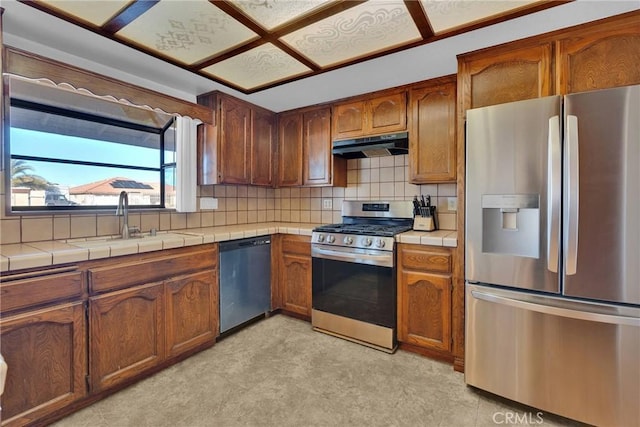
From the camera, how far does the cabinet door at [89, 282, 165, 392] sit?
1.68 meters

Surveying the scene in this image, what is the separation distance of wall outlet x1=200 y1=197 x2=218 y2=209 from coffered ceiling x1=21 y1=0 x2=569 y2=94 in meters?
1.24

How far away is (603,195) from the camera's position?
1414mm

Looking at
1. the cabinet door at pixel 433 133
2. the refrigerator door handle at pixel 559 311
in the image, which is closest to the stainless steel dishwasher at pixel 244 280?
the cabinet door at pixel 433 133

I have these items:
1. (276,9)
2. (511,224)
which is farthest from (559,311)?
(276,9)

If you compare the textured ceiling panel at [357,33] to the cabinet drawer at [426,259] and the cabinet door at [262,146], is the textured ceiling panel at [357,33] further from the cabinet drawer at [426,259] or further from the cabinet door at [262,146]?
the cabinet drawer at [426,259]

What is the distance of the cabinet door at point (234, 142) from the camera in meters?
2.73

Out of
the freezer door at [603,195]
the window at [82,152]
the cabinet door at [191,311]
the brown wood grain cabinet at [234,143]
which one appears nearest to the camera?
the freezer door at [603,195]

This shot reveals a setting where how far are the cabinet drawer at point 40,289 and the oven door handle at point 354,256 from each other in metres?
1.64

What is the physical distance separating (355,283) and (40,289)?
195 cm

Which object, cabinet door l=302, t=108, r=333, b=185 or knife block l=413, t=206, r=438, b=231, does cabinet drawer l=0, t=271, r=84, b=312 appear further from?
knife block l=413, t=206, r=438, b=231

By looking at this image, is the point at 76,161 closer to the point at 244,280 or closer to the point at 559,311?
the point at 244,280

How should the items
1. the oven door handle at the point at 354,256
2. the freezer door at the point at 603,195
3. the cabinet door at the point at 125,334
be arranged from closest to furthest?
the freezer door at the point at 603,195 → the cabinet door at the point at 125,334 → the oven door handle at the point at 354,256

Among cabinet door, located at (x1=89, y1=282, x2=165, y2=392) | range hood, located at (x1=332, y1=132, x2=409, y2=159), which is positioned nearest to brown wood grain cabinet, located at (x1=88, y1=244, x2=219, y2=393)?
cabinet door, located at (x1=89, y1=282, x2=165, y2=392)

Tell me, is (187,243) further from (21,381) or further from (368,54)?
(368,54)
